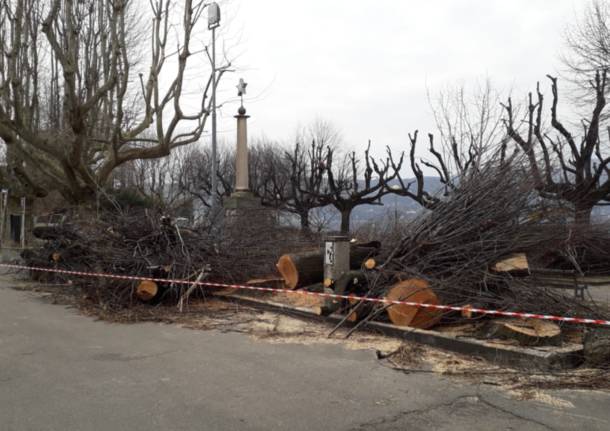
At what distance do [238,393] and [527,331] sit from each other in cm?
359

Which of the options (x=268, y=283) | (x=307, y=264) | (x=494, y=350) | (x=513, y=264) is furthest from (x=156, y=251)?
(x=494, y=350)

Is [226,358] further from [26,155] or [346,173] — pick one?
[346,173]

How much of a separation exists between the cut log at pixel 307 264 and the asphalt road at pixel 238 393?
7.94 feet

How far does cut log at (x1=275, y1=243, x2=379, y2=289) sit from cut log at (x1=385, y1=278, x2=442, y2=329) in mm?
1751

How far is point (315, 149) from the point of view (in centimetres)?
3669

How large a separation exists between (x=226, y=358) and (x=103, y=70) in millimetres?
14759

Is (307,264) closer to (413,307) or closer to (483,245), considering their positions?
(413,307)

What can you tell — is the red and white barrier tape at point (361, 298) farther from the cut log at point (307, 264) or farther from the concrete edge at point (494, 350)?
the concrete edge at point (494, 350)

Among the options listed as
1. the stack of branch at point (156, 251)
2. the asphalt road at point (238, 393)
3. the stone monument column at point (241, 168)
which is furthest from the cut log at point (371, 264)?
the stone monument column at point (241, 168)

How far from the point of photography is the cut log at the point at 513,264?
7914 mm

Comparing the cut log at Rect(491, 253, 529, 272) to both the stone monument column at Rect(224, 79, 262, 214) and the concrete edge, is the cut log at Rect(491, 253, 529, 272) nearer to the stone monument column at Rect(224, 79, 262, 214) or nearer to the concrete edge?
the concrete edge

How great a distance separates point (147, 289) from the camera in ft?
31.9

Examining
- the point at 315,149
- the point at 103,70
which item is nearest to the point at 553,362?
the point at 103,70

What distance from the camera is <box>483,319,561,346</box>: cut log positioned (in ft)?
21.1
